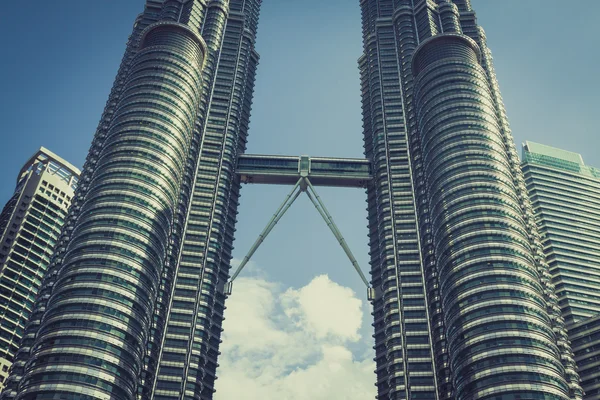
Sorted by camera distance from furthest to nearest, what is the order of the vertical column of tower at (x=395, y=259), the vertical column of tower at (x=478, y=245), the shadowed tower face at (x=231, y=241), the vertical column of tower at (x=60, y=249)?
the vertical column of tower at (x=395, y=259) < the vertical column of tower at (x=60, y=249) < the shadowed tower face at (x=231, y=241) < the vertical column of tower at (x=478, y=245)

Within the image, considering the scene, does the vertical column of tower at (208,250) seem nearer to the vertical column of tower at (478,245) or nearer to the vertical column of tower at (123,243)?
the vertical column of tower at (123,243)

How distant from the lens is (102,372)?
11025 centimetres

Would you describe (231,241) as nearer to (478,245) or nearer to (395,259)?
(395,259)

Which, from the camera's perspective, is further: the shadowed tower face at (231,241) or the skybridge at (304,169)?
the skybridge at (304,169)

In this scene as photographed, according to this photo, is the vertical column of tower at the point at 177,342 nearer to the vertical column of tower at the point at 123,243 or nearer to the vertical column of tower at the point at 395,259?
the vertical column of tower at the point at 123,243

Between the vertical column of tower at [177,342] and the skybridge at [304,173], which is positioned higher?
the skybridge at [304,173]

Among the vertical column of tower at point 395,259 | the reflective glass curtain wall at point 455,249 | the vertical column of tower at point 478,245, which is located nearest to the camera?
the vertical column of tower at point 478,245

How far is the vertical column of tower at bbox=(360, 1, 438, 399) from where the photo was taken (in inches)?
5320

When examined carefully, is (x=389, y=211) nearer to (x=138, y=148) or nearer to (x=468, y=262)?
(x=468, y=262)

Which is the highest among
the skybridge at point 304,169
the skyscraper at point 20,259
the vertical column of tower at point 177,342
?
the skybridge at point 304,169

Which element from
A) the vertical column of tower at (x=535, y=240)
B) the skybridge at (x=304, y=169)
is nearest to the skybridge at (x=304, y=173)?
the skybridge at (x=304, y=169)

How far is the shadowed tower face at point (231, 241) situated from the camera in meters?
115

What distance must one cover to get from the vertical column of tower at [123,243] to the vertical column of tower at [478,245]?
61.3m

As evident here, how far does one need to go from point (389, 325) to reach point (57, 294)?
71526 mm
